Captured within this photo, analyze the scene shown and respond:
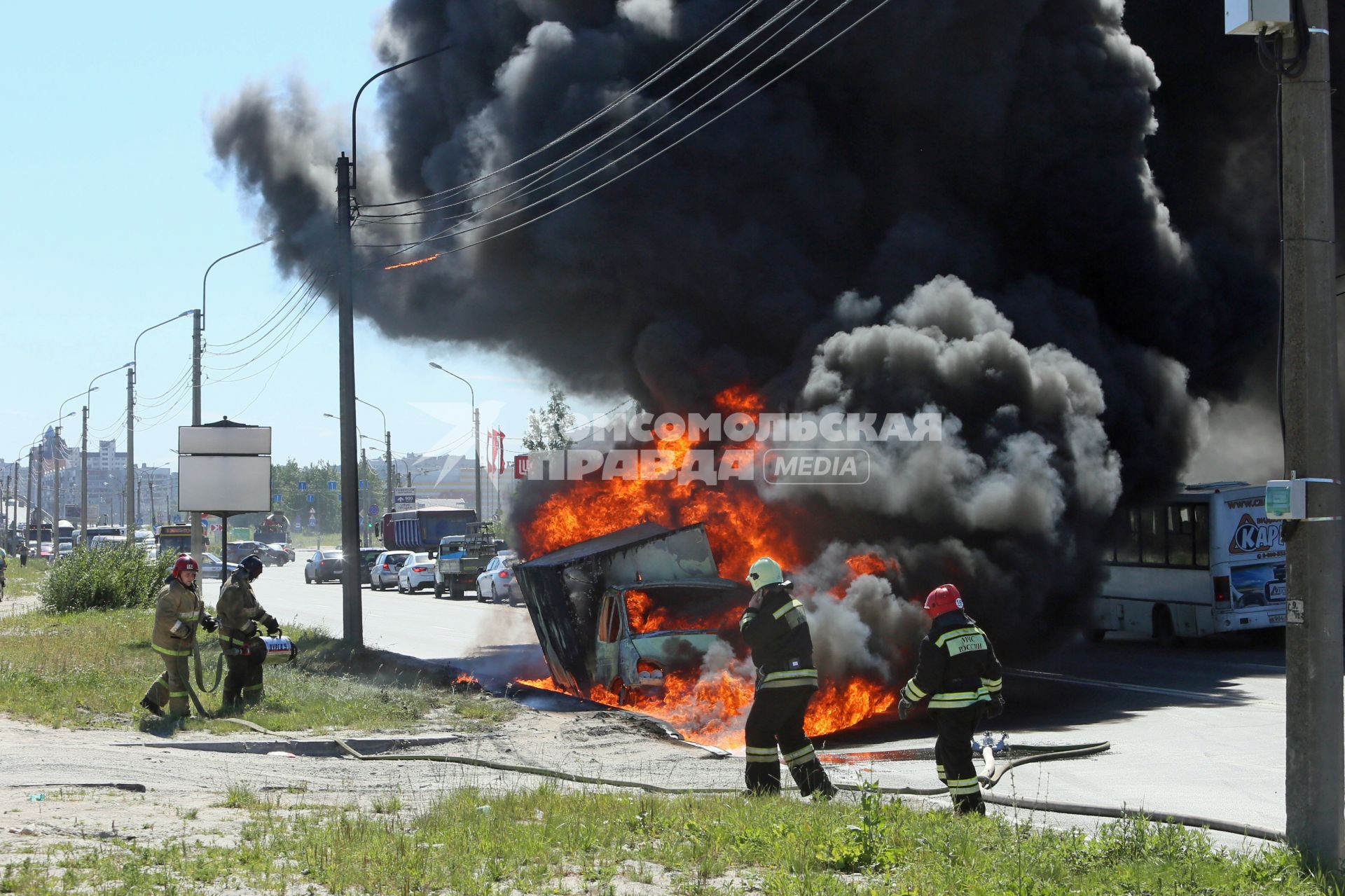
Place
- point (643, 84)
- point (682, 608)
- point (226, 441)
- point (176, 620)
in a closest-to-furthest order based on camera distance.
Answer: point (176, 620), point (682, 608), point (226, 441), point (643, 84)

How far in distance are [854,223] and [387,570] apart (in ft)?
92.7

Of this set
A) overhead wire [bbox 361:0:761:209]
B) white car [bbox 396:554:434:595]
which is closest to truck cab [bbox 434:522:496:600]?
white car [bbox 396:554:434:595]

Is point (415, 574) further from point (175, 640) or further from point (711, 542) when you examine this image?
point (175, 640)

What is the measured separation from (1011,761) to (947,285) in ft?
31.4

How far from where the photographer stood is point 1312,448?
658 centimetres

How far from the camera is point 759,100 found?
21938mm

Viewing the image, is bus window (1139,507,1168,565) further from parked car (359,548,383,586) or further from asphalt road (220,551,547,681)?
parked car (359,548,383,586)

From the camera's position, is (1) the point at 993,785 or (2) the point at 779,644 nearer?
(2) the point at 779,644

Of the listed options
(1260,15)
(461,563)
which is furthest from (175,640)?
(461,563)

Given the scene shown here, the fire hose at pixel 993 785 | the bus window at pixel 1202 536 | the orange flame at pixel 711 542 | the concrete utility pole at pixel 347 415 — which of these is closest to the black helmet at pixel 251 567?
the fire hose at pixel 993 785

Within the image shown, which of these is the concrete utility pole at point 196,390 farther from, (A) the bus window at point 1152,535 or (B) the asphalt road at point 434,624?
(A) the bus window at point 1152,535

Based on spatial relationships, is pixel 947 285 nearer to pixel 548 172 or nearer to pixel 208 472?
pixel 548 172

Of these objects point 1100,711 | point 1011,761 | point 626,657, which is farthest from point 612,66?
point 1011,761

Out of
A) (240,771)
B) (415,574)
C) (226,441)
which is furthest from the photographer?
(415,574)
